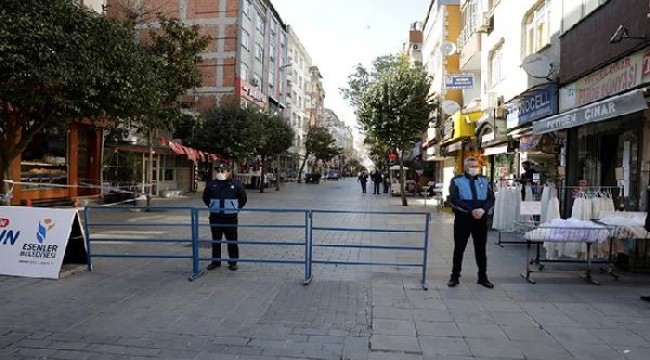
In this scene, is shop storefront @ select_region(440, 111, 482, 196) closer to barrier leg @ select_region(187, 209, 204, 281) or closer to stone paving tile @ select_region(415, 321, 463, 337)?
barrier leg @ select_region(187, 209, 204, 281)

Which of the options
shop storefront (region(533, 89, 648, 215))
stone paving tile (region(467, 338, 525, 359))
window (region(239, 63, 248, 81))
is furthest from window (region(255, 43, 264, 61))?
stone paving tile (region(467, 338, 525, 359))

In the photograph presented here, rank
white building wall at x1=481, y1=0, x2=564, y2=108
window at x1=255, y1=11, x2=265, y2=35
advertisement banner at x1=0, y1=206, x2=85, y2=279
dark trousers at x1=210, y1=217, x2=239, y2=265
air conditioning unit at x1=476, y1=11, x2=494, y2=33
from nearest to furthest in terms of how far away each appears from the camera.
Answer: advertisement banner at x1=0, y1=206, x2=85, y2=279 < dark trousers at x1=210, y1=217, x2=239, y2=265 < white building wall at x1=481, y1=0, x2=564, y2=108 < air conditioning unit at x1=476, y1=11, x2=494, y2=33 < window at x1=255, y1=11, x2=265, y2=35

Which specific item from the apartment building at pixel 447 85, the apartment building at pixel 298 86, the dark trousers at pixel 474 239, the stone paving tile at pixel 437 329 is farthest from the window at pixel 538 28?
the apartment building at pixel 298 86

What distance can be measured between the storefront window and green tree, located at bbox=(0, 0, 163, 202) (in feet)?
14.8

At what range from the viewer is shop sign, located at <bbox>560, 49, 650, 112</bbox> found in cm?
725

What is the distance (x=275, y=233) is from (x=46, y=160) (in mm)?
9796

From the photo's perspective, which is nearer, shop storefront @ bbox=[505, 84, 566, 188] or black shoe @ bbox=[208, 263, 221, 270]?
black shoe @ bbox=[208, 263, 221, 270]

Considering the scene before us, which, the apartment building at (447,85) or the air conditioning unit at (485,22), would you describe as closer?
the air conditioning unit at (485,22)

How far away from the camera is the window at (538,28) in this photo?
12523 mm

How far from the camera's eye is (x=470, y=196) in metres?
6.96

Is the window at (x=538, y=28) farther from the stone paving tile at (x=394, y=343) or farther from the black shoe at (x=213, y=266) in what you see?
the stone paving tile at (x=394, y=343)

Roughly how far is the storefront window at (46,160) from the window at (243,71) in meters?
Answer: 21.9

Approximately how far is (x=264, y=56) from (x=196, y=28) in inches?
1174

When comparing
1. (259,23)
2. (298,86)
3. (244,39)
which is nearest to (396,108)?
(244,39)
